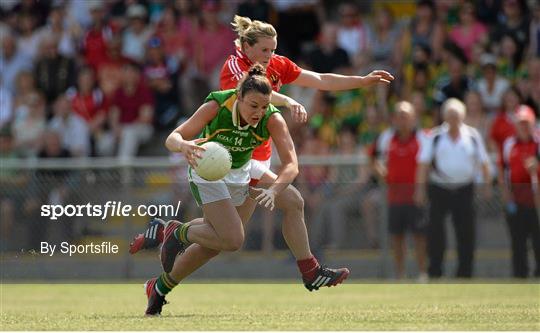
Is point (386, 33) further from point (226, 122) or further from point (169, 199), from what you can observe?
point (226, 122)

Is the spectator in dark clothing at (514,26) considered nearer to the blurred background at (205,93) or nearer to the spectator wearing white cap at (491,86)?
the blurred background at (205,93)

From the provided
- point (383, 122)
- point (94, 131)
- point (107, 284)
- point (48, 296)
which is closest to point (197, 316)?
point (48, 296)

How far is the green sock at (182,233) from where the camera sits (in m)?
10.3

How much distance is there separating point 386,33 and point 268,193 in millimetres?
10804

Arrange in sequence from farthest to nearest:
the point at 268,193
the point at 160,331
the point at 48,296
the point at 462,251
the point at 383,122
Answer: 1. the point at 383,122
2. the point at 462,251
3. the point at 48,296
4. the point at 268,193
5. the point at 160,331

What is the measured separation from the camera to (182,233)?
1030cm

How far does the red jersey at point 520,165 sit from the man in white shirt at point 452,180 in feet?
1.23

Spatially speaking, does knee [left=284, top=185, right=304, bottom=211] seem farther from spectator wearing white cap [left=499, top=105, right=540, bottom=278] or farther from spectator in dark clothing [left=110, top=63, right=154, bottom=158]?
spectator in dark clothing [left=110, top=63, right=154, bottom=158]

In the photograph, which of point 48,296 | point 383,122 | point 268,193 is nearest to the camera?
point 268,193

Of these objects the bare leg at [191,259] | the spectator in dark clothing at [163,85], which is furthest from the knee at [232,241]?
the spectator in dark clothing at [163,85]

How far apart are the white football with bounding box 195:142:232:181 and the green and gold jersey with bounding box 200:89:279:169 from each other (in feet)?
1.11

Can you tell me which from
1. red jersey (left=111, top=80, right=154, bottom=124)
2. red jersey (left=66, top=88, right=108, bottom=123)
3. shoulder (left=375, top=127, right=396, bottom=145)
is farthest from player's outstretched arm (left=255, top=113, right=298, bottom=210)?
red jersey (left=66, top=88, right=108, bottom=123)

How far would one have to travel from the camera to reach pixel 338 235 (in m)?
16.5

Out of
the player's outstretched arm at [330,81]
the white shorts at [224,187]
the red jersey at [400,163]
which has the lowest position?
the red jersey at [400,163]
